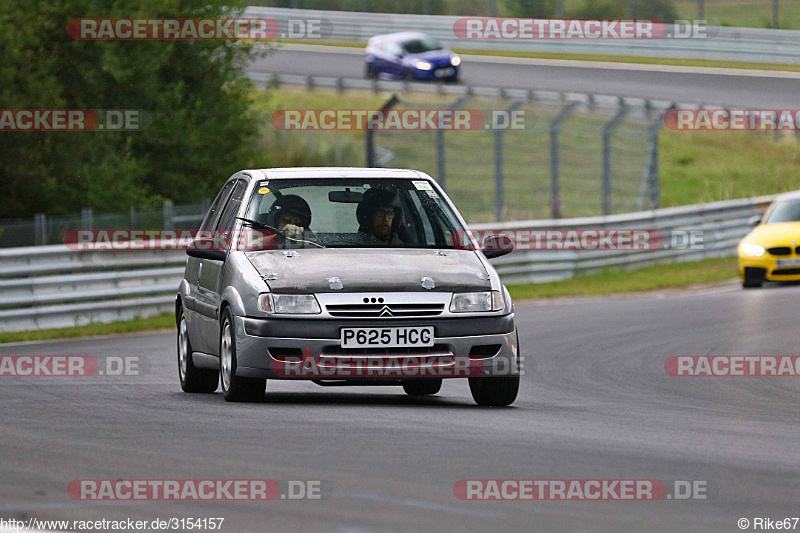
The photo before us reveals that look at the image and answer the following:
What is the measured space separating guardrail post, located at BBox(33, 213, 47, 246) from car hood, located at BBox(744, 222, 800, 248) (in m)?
10.2

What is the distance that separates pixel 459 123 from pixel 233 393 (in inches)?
1143

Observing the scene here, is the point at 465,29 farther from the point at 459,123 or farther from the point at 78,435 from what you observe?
the point at 78,435

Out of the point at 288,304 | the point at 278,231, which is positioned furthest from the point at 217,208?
the point at 288,304

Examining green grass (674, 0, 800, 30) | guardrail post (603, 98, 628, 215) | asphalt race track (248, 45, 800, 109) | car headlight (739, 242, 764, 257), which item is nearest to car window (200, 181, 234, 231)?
car headlight (739, 242, 764, 257)

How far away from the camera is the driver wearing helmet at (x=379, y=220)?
10.3 metres

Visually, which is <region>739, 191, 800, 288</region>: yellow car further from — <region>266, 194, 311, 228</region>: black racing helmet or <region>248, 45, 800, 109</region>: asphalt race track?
<region>248, 45, 800, 109</region>: asphalt race track

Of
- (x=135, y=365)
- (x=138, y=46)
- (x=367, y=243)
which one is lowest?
(x=135, y=365)

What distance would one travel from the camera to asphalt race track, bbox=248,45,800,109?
41906mm

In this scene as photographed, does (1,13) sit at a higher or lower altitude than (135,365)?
higher

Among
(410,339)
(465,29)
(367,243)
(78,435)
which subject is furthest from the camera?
(465,29)

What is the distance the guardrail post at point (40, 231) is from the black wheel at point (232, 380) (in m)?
12.2

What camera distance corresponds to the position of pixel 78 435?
323 inches

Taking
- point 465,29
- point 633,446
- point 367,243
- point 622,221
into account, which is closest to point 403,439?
point 633,446

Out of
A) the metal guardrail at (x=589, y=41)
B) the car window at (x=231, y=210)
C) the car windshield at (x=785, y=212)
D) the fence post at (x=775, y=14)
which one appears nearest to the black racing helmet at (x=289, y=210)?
the car window at (x=231, y=210)
